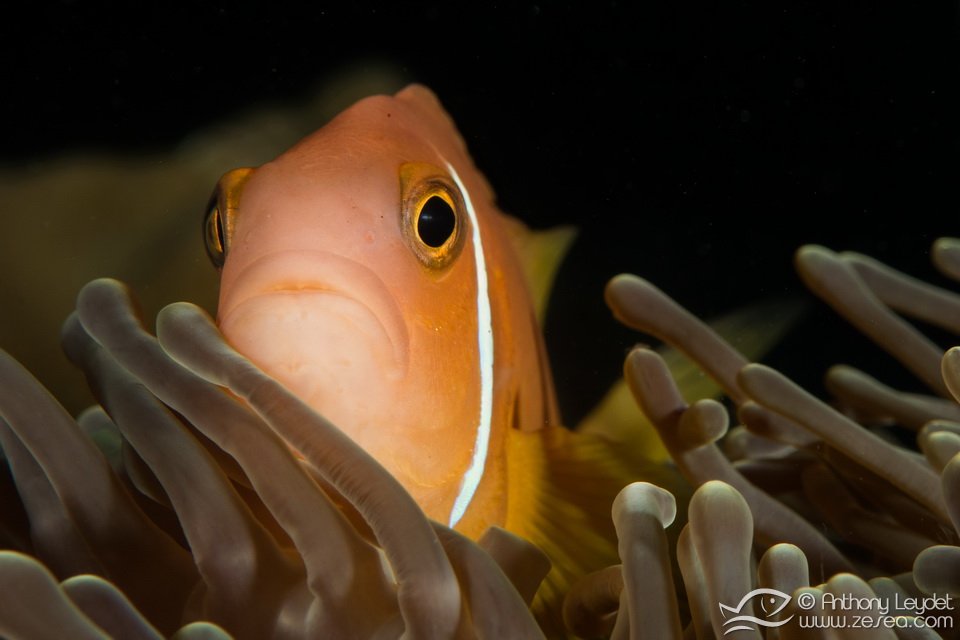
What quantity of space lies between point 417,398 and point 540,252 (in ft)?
2.29

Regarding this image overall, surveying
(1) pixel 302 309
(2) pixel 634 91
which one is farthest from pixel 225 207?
(2) pixel 634 91

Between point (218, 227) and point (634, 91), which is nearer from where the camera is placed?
point (218, 227)

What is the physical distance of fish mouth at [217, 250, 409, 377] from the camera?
79cm

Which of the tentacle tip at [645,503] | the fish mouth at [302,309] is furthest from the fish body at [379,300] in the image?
the tentacle tip at [645,503]

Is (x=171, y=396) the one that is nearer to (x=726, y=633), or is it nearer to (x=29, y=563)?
(x=29, y=563)

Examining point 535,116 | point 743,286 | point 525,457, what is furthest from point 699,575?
point 743,286

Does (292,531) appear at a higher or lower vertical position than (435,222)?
lower

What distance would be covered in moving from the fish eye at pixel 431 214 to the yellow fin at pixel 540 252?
0.53 metres

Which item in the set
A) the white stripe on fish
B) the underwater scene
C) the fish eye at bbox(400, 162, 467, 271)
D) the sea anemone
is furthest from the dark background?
the sea anemone

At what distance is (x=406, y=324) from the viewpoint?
0.87 m

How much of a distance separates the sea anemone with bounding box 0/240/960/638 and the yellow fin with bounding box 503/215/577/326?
54cm

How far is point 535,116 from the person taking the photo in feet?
7.28

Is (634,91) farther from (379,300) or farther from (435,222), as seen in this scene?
(379,300)

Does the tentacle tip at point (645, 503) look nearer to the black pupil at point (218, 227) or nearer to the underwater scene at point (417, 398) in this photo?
the underwater scene at point (417, 398)
